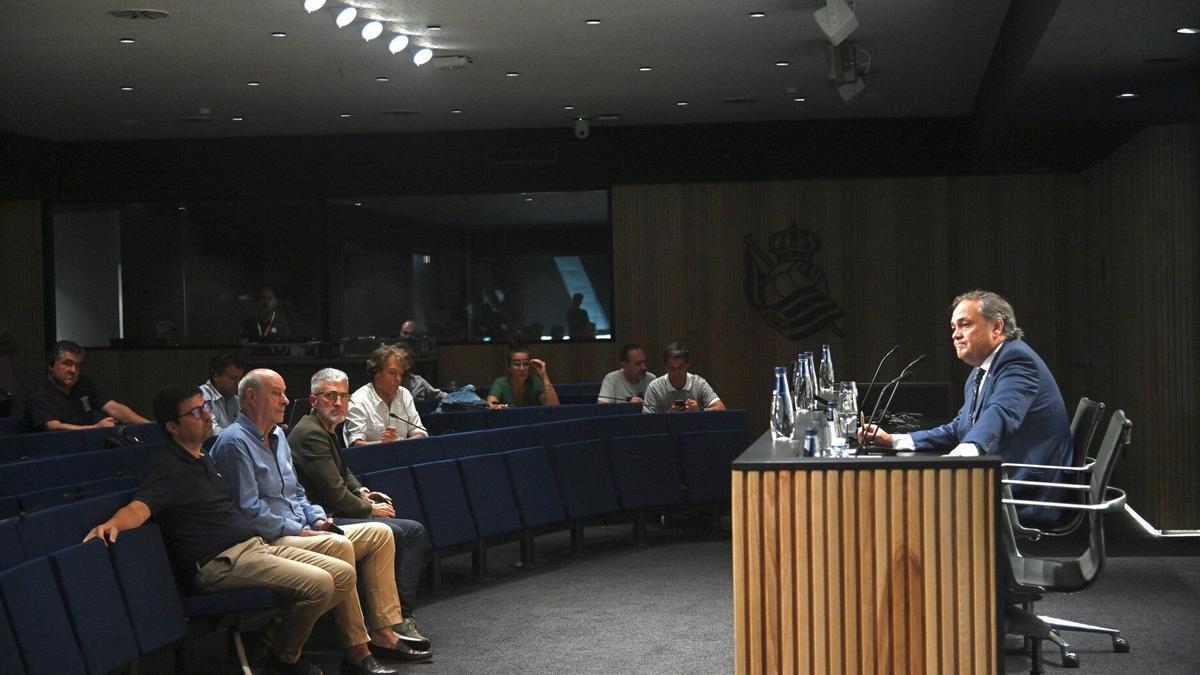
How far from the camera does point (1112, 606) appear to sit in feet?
20.8

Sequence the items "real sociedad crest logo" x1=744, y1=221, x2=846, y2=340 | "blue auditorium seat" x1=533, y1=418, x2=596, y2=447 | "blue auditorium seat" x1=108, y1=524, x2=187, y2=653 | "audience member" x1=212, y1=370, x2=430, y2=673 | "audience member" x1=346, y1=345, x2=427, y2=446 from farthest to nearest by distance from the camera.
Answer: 1. "real sociedad crest logo" x1=744, y1=221, x2=846, y2=340
2. "blue auditorium seat" x1=533, y1=418, x2=596, y2=447
3. "audience member" x1=346, y1=345, x2=427, y2=446
4. "audience member" x1=212, y1=370, x2=430, y2=673
5. "blue auditorium seat" x1=108, y1=524, x2=187, y2=653

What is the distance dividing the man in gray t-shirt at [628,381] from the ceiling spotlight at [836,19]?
3.34 metres

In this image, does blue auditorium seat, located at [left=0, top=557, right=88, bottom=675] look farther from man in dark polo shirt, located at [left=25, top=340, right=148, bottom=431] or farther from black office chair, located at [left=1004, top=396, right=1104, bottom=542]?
man in dark polo shirt, located at [left=25, top=340, right=148, bottom=431]

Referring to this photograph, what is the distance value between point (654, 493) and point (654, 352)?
3.64 metres

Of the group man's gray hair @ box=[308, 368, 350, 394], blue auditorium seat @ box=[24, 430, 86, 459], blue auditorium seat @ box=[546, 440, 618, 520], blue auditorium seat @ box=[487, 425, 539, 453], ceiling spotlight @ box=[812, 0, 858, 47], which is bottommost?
blue auditorium seat @ box=[546, 440, 618, 520]

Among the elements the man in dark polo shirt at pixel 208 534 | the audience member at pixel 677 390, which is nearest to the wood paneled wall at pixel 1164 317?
the audience member at pixel 677 390

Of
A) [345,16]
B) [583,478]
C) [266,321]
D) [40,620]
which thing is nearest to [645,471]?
[583,478]

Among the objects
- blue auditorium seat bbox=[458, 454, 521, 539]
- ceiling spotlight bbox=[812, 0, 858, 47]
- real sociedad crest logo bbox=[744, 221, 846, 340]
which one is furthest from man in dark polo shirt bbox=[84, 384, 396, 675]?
real sociedad crest logo bbox=[744, 221, 846, 340]

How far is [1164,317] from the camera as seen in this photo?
334 inches

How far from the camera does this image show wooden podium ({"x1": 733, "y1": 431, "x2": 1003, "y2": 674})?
11.7 feet

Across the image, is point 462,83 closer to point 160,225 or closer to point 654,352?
point 654,352

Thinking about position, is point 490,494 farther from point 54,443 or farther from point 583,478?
point 54,443

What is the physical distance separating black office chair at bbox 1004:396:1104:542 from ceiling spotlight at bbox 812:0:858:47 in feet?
8.98

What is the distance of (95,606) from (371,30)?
430cm
